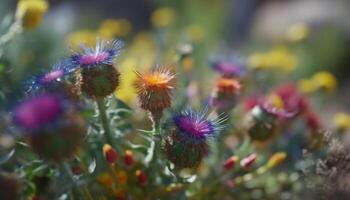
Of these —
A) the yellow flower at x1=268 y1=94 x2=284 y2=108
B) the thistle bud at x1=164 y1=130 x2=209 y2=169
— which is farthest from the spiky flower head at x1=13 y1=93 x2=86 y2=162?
the yellow flower at x1=268 y1=94 x2=284 y2=108

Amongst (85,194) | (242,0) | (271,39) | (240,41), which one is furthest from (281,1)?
(85,194)

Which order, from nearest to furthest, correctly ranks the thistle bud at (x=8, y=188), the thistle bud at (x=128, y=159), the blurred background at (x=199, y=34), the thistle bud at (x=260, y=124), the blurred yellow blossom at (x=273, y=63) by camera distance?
the thistle bud at (x=8, y=188), the thistle bud at (x=128, y=159), the thistle bud at (x=260, y=124), the blurred yellow blossom at (x=273, y=63), the blurred background at (x=199, y=34)

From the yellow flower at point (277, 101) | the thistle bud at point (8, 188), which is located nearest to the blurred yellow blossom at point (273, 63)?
the yellow flower at point (277, 101)

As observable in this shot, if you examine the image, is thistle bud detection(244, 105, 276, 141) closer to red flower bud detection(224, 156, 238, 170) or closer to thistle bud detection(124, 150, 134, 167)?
red flower bud detection(224, 156, 238, 170)

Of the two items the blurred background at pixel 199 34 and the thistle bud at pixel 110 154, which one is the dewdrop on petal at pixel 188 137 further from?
the blurred background at pixel 199 34

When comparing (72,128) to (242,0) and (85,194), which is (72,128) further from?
(242,0)
